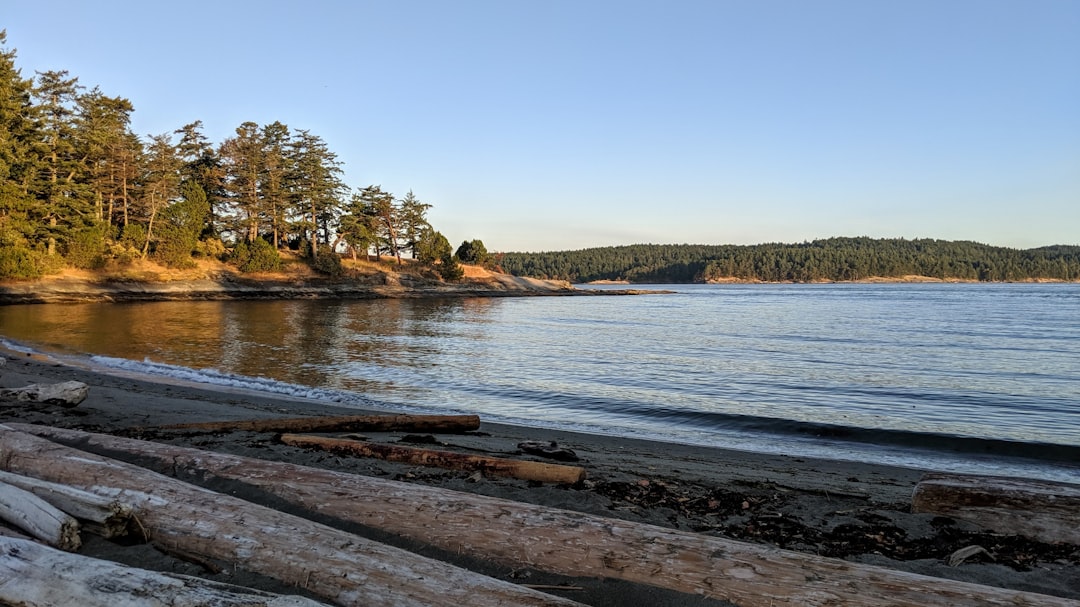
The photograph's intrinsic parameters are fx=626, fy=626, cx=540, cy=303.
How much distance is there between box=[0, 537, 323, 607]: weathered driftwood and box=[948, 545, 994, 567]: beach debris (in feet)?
13.1

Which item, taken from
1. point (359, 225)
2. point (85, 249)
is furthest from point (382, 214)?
point (85, 249)

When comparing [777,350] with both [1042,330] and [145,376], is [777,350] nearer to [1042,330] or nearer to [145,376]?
[1042,330]

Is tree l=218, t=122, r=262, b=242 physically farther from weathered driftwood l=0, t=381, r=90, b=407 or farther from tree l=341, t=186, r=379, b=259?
weathered driftwood l=0, t=381, r=90, b=407

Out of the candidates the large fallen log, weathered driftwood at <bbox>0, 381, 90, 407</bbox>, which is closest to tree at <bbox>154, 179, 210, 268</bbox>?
weathered driftwood at <bbox>0, 381, 90, 407</bbox>

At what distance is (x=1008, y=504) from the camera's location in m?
4.71

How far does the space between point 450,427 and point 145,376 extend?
10.4 metres

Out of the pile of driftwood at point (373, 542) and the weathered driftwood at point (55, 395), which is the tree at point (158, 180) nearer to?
the weathered driftwood at point (55, 395)

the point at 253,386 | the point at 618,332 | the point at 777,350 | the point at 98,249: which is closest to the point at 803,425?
the point at 253,386

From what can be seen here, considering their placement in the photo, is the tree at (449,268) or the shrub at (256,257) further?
A: the tree at (449,268)

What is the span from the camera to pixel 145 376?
15156 millimetres

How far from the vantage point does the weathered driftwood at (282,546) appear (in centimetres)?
299

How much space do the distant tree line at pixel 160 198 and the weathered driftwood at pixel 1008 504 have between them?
189 ft

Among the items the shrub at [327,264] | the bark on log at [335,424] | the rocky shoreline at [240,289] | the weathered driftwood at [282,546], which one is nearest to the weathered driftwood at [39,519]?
the weathered driftwood at [282,546]

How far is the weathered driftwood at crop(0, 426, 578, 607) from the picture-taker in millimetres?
2986
